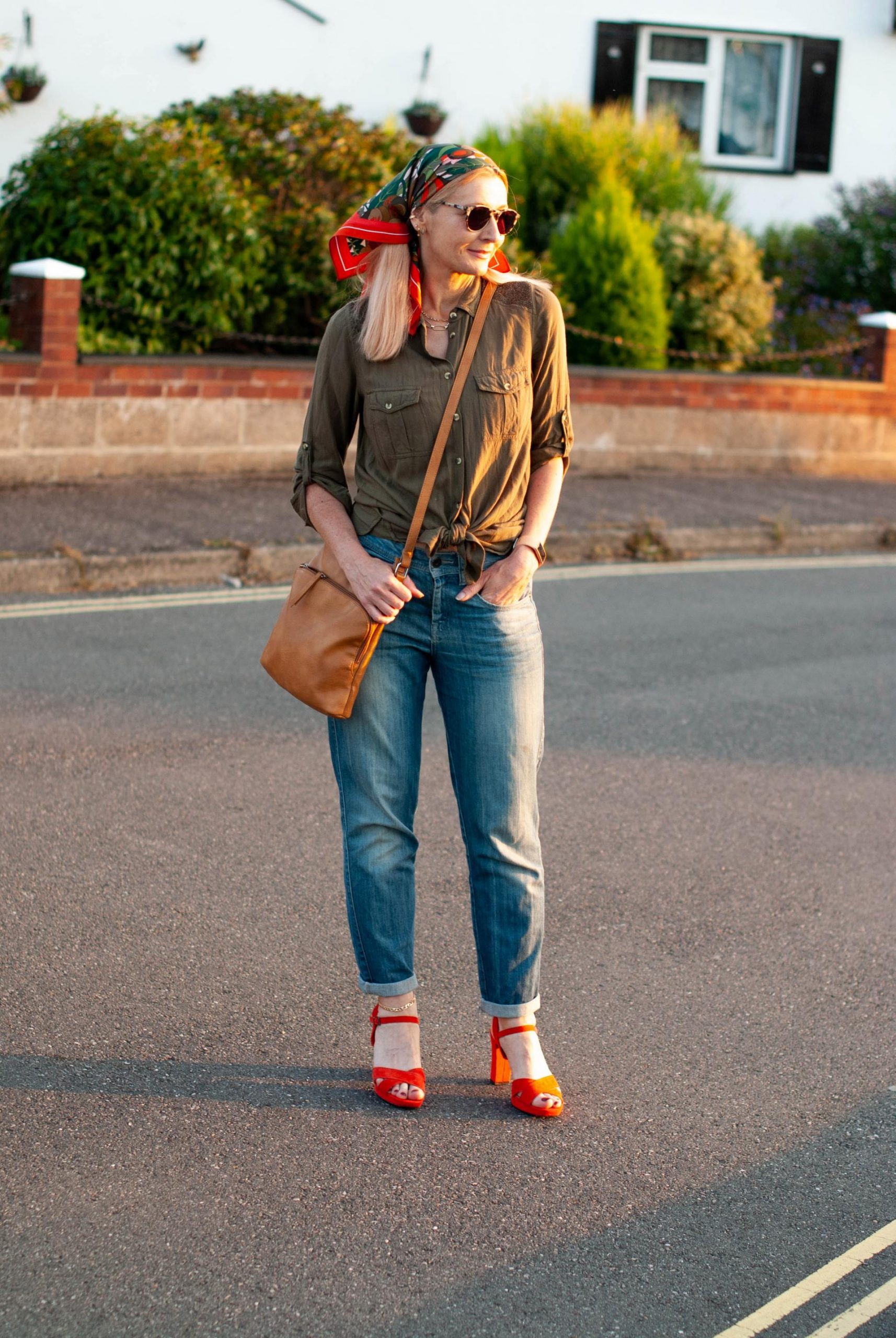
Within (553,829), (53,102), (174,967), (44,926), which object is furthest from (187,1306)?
(53,102)

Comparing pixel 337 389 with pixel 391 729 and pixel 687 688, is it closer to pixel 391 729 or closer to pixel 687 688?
pixel 391 729

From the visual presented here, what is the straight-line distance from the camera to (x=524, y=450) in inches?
133

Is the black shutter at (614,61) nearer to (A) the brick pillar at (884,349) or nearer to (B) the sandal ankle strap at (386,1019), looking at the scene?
(A) the brick pillar at (884,349)

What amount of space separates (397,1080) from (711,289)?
12.8 metres

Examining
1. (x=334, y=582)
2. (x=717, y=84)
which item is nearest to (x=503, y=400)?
(x=334, y=582)

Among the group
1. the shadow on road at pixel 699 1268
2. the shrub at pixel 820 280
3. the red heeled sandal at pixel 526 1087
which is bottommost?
the shadow on road at pixel 699 1268

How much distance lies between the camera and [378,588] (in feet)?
10.7

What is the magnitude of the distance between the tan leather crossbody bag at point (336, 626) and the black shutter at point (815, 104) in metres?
16.7

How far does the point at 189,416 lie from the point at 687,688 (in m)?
5.56

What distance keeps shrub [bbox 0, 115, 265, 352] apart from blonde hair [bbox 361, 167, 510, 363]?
9.03 m

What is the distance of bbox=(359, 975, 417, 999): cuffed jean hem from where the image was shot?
3498 mm

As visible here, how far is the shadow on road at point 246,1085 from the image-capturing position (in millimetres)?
3471

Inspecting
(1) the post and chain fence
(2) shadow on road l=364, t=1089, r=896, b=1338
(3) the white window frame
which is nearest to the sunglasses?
(2) shadow on road l=364, t=1089, r=896, b=1338

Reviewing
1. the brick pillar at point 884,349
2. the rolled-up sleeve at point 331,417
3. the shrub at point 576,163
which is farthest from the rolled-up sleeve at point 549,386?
the shrub at point 576,163
